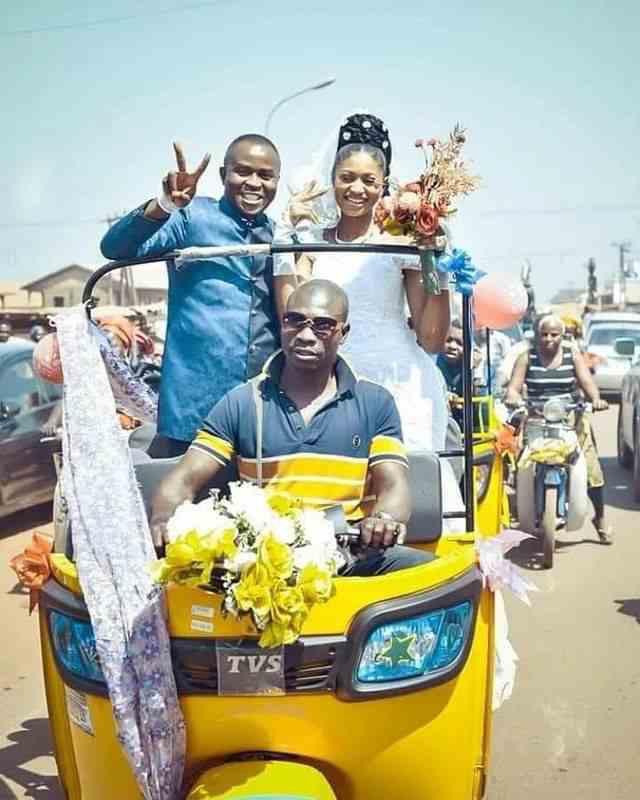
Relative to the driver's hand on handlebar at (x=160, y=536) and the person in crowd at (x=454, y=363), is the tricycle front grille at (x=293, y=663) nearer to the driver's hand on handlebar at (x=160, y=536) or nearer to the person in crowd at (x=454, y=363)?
the driver's hand on handlebar at (x=160, y=536)

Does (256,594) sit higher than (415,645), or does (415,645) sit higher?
(256,594)

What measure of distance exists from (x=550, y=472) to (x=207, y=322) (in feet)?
14.6

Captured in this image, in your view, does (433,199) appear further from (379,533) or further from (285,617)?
(285,617)

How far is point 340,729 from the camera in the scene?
9.36 feet

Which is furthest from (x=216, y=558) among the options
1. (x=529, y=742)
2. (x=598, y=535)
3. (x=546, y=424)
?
(x=598, y=535)

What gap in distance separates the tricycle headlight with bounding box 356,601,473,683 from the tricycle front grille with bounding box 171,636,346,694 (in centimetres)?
9

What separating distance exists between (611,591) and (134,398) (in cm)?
404

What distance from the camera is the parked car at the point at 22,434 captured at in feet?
30.8

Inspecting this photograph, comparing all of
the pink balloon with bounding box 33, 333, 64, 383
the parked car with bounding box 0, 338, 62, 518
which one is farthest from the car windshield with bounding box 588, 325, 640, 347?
the pink balloon with bounding box 33, 333, 64, 383

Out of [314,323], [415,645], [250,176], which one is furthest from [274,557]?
[250,176]

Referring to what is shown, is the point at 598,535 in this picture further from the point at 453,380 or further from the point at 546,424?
the point at 453,380

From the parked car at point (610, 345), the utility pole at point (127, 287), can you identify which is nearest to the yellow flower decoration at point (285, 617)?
the parked car at point (610, 345)

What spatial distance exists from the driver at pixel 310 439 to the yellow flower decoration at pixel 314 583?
653 millimetres

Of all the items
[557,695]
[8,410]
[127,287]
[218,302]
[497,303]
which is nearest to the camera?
[218,302]
